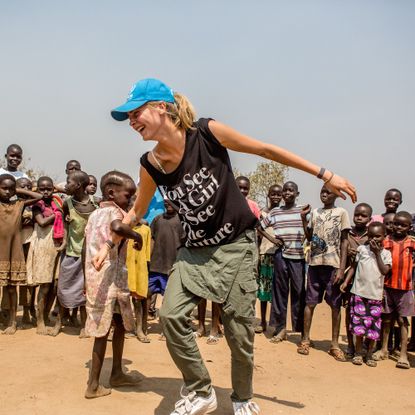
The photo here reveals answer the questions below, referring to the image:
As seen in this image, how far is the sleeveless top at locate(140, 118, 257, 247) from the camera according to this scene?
3.33 m

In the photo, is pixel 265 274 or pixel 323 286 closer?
pixel 323 286

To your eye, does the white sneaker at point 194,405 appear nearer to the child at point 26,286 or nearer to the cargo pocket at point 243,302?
the cargo pocket at point 243,302

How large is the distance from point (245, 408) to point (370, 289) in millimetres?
2578

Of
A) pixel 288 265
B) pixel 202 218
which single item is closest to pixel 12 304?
pixel 288 265

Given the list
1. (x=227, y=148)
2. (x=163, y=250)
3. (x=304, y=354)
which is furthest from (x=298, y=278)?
(x=227, y=148)

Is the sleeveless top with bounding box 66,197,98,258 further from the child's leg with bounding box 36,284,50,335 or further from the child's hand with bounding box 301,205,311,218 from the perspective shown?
the child's hand with bounding box 301,205,311,218

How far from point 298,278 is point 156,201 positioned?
7.52 ft

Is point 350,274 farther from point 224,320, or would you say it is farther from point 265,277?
point 224,320

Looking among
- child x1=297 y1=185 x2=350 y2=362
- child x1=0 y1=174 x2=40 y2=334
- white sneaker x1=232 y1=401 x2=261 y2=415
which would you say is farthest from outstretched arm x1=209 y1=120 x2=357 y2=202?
child x1=0 y1=174 x2=40 y2=334

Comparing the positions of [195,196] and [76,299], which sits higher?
[195,196]

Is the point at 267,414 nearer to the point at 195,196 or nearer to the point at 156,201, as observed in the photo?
the point at 195,196

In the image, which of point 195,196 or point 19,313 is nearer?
point 195,196

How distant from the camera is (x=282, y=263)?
646 cm

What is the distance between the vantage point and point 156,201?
23.9 ft
